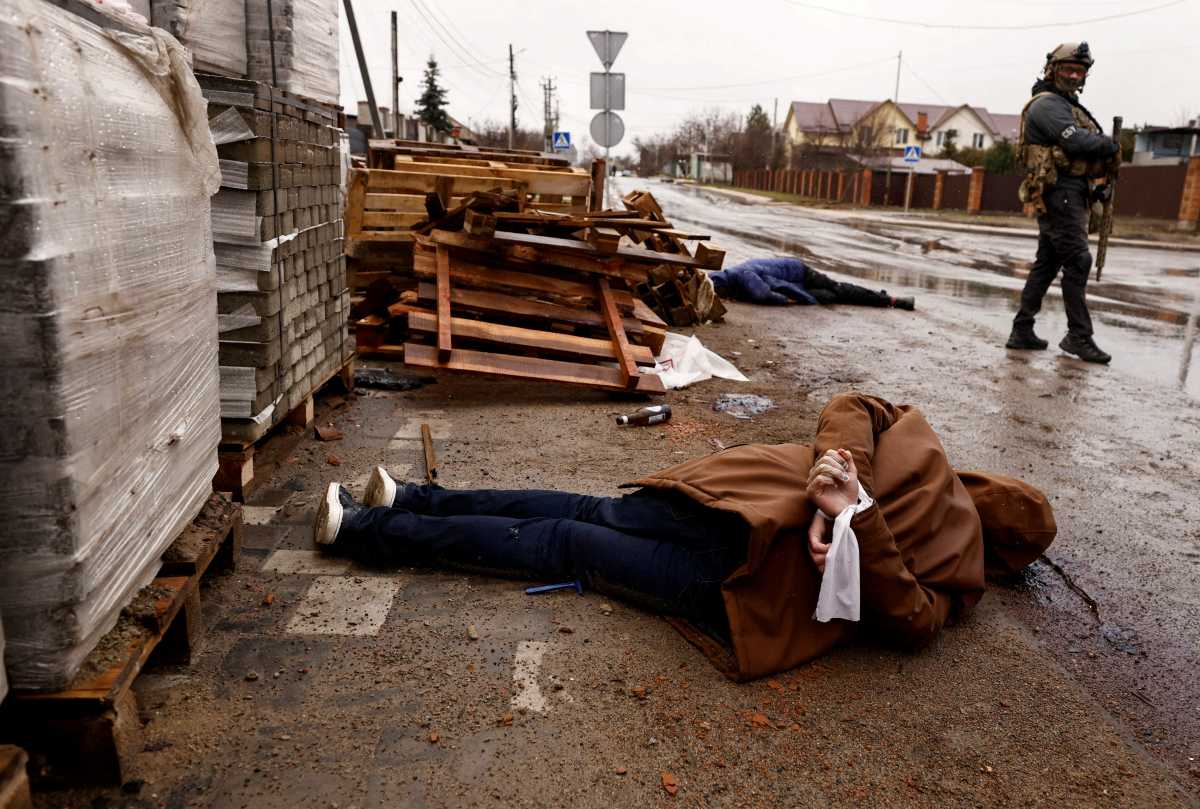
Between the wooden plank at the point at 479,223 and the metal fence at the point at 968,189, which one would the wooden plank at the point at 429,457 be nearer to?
the wooden plank at the point at 479,223

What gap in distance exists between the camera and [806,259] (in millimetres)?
15633

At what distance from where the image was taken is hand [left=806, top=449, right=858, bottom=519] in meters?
2.71

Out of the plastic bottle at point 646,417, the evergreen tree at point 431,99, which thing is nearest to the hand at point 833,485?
the plastic bottle at point 646,417

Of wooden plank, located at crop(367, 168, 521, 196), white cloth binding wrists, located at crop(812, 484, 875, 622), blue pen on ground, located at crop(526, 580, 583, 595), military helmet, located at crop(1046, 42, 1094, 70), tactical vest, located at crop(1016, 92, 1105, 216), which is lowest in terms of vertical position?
blue pen on ground, located at crop(526, 580, 583, 595)

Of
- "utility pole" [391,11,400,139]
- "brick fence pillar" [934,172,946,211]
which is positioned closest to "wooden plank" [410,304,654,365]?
"utility pole" [391,11,400,139]

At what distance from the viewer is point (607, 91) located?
15445 mm

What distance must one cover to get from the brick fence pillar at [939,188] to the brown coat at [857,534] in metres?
39.1

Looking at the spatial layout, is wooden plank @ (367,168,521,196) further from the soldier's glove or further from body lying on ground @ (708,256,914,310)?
the soldier's glove

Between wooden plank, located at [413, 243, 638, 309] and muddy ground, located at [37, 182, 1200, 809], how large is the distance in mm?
2098

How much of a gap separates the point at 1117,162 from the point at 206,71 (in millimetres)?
7043

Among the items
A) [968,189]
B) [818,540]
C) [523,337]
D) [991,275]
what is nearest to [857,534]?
[818,540]

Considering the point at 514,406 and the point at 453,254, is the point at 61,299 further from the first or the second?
the point at 453,254

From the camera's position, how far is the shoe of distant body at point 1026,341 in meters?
7.99

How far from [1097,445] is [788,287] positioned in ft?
18.3
